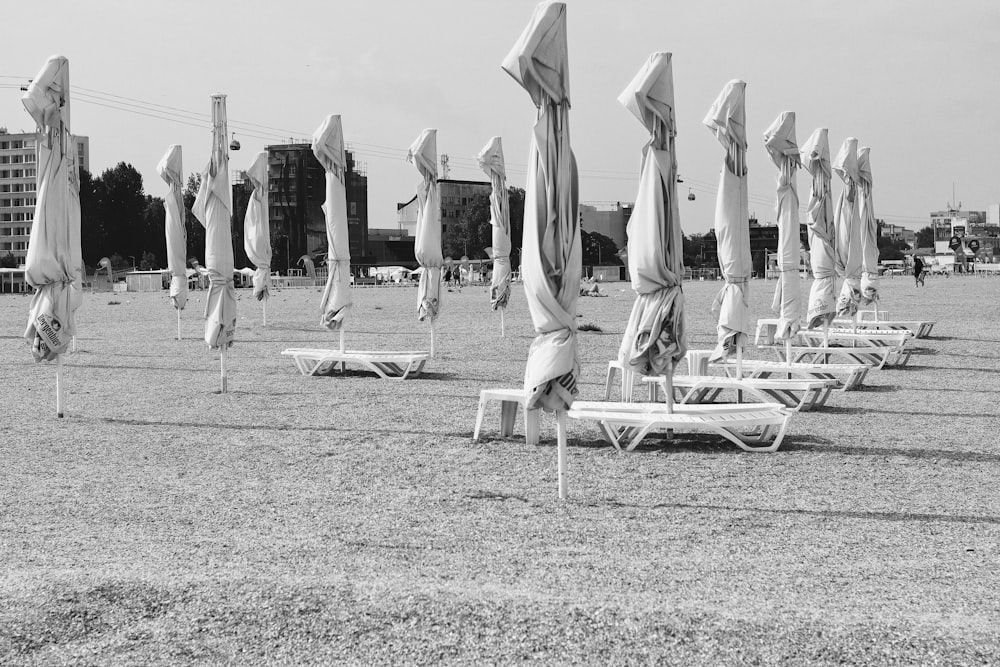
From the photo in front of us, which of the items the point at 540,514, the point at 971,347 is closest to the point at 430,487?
the point at 540,514

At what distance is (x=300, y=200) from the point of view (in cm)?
11512

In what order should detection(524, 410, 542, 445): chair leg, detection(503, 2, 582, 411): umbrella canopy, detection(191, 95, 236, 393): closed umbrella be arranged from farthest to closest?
1. detection(191, 95, 236, 393): closed umbrella
2. detection(524, 410, 542, 445): chair leg
3. detection(503, 2, 582, 411): umbrella canopy

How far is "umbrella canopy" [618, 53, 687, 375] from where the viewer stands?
27.6ft

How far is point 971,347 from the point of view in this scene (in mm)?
18984

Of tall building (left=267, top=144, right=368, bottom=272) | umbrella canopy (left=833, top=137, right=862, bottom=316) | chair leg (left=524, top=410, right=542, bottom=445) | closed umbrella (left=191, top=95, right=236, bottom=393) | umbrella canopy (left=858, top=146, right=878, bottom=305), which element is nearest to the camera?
chair leg (left=524, top=410, right=542, bottom=445)

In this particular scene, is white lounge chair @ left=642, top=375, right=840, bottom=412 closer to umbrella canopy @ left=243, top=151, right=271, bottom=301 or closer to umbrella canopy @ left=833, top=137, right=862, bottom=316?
umbrella canopy @ left=833, top=137, right=862, bottom=316

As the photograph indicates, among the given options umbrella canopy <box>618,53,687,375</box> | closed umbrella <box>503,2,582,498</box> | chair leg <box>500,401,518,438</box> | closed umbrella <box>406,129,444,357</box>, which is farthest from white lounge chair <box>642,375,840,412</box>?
closed umbrella <box>406,129,444,357</box>

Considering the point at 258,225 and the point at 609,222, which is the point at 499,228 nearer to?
the point at 258,225

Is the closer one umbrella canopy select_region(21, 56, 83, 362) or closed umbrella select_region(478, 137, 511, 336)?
umbrella canopy select_region(21, 56, 83, 362)

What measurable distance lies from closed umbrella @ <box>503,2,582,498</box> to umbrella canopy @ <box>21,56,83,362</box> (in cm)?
614

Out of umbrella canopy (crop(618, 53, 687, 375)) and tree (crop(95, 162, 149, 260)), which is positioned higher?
tree (crop(95, 162, 149, 260))

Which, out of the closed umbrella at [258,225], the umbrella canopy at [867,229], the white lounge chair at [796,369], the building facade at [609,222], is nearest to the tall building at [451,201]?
the building facade at [609,222]

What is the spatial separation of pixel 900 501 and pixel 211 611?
4.62 meters

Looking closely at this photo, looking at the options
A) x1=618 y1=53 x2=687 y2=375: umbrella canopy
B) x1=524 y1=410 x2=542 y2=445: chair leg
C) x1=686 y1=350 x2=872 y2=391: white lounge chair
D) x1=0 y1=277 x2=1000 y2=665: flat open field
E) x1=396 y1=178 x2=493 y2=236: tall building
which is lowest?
x1=0 y1=277 x2=1000 y2=665: flat open field
